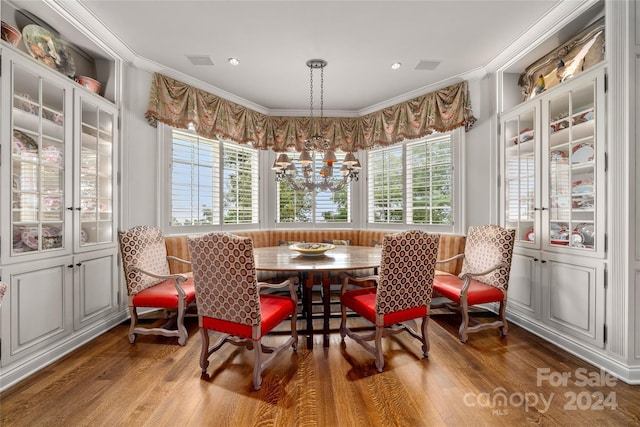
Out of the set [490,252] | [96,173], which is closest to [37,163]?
[96,173]

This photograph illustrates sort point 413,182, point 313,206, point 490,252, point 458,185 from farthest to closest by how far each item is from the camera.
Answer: point 313,206 < point 413,182 < point 458,185 < point 490,252

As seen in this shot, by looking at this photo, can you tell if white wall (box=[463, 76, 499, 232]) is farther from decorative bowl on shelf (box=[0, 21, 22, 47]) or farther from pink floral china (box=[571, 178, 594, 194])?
decorative bowl on shelf (box=[0, 21, 22, 47])

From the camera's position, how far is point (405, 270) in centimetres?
209

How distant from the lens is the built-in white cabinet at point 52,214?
77.3 inches

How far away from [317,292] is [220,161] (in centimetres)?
243

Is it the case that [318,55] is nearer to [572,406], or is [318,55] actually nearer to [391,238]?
[391,238]

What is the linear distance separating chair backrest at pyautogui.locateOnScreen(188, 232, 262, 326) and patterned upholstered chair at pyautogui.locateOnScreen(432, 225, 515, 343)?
192 cm

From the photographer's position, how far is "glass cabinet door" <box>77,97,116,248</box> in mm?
2598

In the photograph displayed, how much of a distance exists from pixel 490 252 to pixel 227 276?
254 centimetres

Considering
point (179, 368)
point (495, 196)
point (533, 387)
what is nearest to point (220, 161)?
point (179, 368)

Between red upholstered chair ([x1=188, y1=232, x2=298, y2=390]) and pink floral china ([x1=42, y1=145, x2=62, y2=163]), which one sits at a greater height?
pink floral china ([x1=42, y1=145, x2=62, y2=163])

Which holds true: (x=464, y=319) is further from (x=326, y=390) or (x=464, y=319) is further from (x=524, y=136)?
(x=524, y=136)

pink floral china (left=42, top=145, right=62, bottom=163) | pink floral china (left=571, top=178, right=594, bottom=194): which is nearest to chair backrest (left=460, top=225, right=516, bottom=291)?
pink floral china (left=571, top=178, right=594, bottom=194)

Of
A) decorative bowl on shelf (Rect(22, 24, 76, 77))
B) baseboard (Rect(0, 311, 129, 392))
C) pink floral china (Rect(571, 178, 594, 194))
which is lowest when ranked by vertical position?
baseboard (Rect(0, 311, 129, 392))
